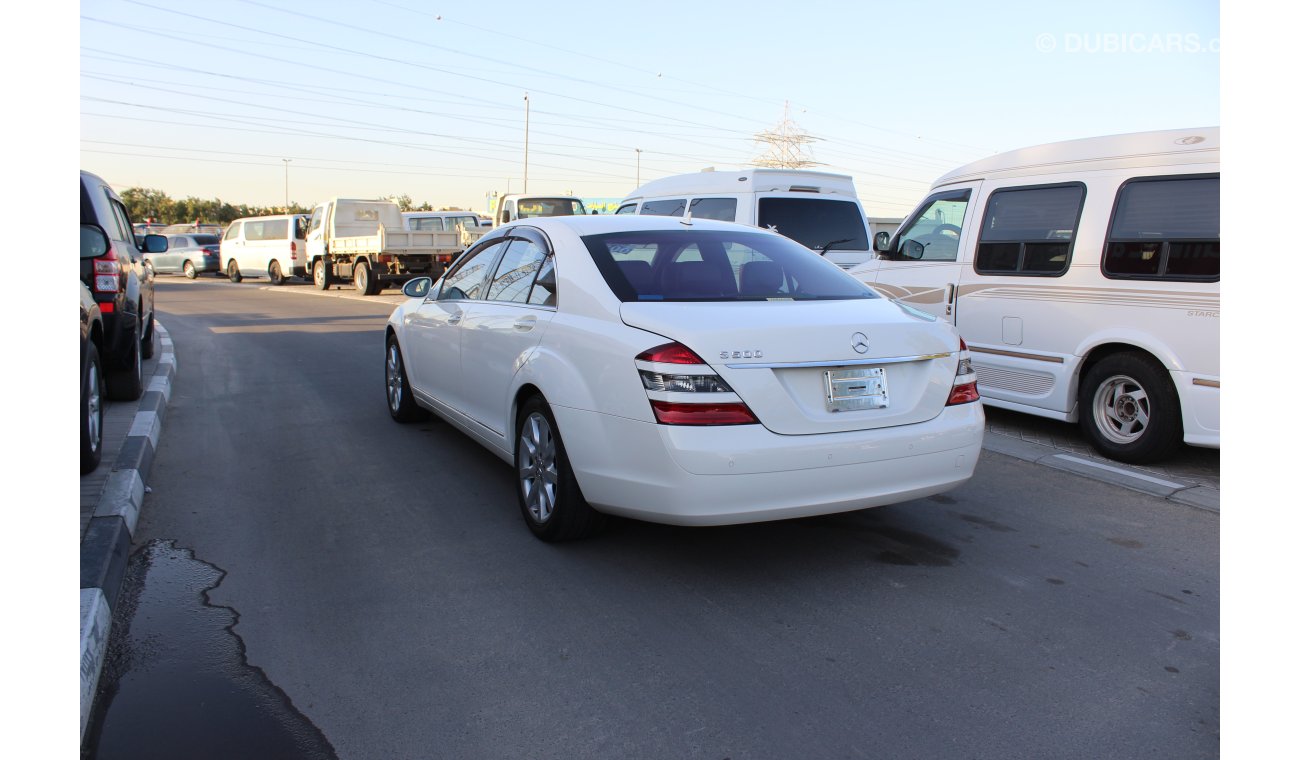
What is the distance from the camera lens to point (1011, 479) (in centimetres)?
593

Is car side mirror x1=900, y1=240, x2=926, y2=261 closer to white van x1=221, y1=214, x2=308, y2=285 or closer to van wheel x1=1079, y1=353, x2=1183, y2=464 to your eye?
van wheel x1=1079, y1=353, x2=1183, y2=464

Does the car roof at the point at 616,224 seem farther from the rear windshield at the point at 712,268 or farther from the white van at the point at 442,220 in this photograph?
the white van at the point at 442,220

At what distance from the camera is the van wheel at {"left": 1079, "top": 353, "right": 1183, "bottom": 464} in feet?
19.8

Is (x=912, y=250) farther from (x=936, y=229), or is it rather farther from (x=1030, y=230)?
(x=1030, y=230)

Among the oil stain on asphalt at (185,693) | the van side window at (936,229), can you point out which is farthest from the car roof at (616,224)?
the van side window at (936,229)

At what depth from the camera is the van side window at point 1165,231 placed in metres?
5.89

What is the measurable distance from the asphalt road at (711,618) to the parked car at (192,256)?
34487 mm

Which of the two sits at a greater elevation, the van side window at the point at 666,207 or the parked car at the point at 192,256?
the parked car at the point at 192,256

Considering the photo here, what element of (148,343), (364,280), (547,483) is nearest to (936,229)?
(547,483)

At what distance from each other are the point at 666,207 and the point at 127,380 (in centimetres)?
690

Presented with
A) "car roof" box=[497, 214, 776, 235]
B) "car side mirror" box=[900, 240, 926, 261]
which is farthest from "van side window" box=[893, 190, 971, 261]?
"car roof" box=[497, 214, 776, 235]

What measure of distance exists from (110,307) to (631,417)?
18.6ft

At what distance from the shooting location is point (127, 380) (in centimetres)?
793

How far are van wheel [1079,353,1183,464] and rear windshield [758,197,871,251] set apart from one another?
190 inches
